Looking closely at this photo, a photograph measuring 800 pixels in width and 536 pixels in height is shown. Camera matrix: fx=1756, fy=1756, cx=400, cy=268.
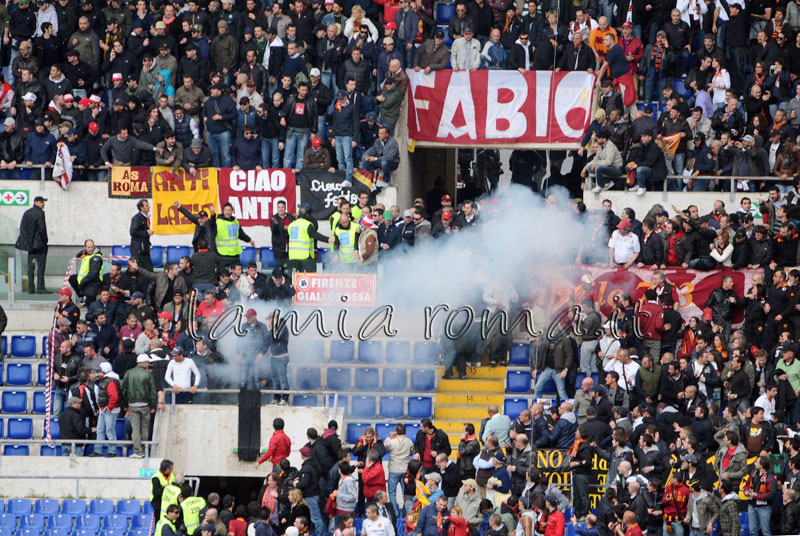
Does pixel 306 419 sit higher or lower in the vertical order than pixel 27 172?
lower

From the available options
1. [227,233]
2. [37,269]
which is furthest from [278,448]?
[37,269]

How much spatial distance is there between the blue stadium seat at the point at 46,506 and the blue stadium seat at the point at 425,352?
5649 millimetres

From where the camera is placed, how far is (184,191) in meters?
29.6

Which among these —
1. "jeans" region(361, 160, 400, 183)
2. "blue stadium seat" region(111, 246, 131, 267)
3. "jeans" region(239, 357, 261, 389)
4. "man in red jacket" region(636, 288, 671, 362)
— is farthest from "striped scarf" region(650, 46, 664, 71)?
"blue stadium seat" region(111, 246, 131, 267)

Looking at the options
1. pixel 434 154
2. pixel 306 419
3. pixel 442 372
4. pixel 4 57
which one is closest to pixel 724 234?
pixel 442 372

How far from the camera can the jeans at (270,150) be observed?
2945 cm

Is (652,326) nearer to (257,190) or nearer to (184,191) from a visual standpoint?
(257,190)

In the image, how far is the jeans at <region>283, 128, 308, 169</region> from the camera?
96.5 ft

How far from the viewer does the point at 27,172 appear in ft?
98.3

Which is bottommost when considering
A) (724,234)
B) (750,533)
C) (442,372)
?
(750,533)

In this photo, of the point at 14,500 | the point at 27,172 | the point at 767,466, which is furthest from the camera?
the point at 27,172

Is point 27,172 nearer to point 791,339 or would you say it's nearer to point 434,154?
point 434,154

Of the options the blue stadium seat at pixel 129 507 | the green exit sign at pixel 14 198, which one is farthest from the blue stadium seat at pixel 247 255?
the blue stadium seat at pixel 129 507

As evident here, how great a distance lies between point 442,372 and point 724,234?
465 cm
